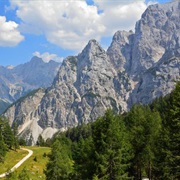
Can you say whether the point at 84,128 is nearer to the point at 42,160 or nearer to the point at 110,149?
the point at 42,160

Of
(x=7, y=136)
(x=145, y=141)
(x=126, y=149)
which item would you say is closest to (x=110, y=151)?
(x=126, y=149)

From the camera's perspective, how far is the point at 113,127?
37.6 metres

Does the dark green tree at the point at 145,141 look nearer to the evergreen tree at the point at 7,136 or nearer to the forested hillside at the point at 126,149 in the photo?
the forested hillside at the point at 126,149

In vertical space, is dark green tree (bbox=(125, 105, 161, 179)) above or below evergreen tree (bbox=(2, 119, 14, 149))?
below

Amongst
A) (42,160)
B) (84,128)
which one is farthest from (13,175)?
(84,128)

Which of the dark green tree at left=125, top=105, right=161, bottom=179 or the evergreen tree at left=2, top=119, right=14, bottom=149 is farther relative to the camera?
the evergreen tree at left=2, top=119, right=14, bottom=149

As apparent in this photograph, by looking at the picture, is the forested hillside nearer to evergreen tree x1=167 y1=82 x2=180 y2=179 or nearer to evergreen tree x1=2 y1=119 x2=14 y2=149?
evergreen tree x1=167 y1=82 x2=180 y2=179

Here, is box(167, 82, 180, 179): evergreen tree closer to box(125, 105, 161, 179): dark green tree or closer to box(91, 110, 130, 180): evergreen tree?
box(91, 110, 130, 180): evergreen tree

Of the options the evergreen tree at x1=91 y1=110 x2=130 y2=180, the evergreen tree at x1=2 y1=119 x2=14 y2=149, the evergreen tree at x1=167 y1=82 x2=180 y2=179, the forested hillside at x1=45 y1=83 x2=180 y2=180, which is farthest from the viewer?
the evergreen tree at x1=2 y1=119 x2=14 y2=149

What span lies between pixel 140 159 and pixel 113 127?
13.8 metres

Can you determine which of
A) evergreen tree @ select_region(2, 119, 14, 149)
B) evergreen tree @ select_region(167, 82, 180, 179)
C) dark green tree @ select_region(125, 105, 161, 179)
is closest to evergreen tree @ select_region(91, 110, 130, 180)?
evergreen tree @ select_region(167, 82, 180, 179)

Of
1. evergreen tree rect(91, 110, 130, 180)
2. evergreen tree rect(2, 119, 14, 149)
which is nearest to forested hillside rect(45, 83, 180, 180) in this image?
evergreen tree rect(91, 110, 130, 180)

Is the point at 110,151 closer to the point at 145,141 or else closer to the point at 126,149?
the point at 126,149

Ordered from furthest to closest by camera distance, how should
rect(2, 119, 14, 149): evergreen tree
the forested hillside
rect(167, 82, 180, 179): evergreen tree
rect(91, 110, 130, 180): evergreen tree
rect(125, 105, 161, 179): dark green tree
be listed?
rect(2, 119, 14, 149): evergreen tree < rect(125, 105, 161, 179): dark green tree < rect(91, 110, 130, 180): evergreen tree < the forested hillside < rect(167, 82, 180, 179): evergreen tree
